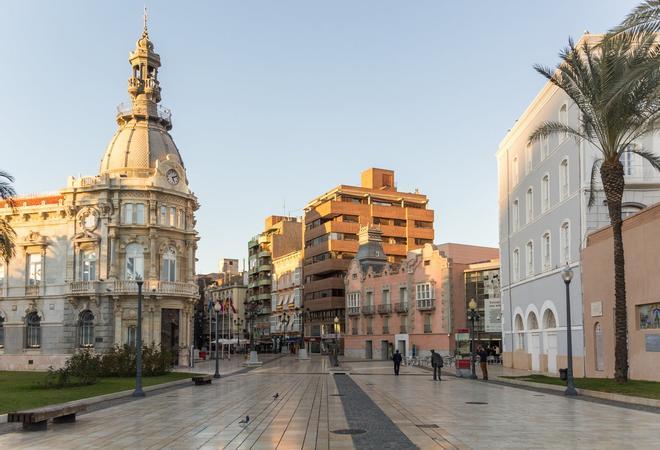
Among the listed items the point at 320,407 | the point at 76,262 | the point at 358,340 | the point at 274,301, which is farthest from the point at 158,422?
the point at 274,301

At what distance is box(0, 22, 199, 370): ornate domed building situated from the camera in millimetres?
55094

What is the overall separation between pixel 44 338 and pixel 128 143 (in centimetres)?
1757

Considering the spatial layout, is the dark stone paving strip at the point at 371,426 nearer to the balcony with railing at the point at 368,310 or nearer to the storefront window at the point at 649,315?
the storefront window at the point at 649,315

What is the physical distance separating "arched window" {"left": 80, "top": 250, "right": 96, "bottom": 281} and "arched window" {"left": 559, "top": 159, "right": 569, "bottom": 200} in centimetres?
3713

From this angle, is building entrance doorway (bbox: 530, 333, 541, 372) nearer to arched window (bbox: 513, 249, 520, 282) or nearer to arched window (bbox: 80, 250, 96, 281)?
arched window (bbox: 513, 249, 520, 282)

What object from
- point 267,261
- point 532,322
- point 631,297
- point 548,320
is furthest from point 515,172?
point 267,261

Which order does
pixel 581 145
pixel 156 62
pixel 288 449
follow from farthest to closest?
1. pixel 156 62
2. pixel 581 145
3. pixel 288 449

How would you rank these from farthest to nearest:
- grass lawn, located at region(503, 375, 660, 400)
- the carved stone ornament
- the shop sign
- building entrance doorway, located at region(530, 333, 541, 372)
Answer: the carved stone ornament → the shop sign → building entrance doorway, located at region(530, 333, 541, 372) → grass lawn, located at region(503, 375, 660, 400)

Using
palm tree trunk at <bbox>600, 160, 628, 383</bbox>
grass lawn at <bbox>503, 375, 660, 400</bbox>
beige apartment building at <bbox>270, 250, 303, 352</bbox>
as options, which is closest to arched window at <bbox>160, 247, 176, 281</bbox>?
grass lawn at <bbox>503, 375, 660, 400</bbox>

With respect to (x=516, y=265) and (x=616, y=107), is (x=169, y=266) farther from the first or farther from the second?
(x=616, y=107)

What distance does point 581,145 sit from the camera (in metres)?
34.2

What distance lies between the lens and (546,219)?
131ft

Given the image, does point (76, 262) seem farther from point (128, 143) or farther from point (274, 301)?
point (274, 301)

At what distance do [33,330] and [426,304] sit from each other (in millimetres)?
37847
